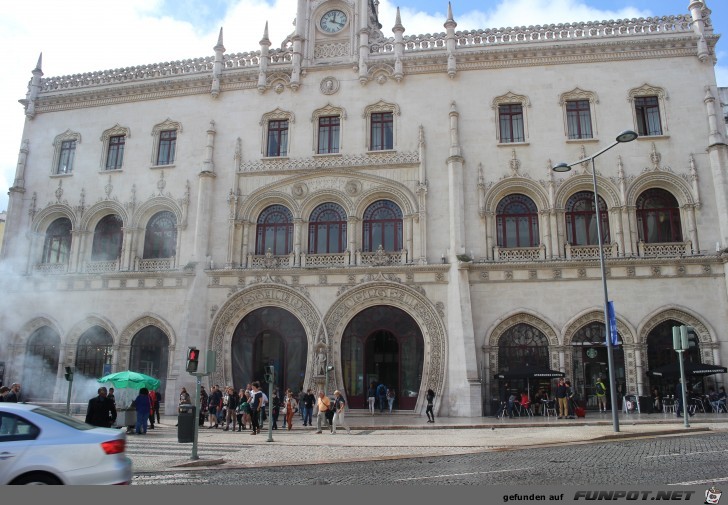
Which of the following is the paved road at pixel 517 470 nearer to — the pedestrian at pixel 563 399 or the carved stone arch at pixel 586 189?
the pedestrian at pixel 563 399

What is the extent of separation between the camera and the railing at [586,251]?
2770cm

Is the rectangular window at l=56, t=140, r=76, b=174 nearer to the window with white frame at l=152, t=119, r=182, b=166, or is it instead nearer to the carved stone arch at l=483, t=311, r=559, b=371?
the window with white frame at l=152, t=119, r=182, b=166

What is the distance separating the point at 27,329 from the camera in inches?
1260

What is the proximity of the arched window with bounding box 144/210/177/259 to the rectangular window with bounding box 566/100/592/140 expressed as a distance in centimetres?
2115

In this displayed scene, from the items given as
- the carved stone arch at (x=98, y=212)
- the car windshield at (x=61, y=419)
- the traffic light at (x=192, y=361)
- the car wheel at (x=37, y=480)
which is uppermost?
the carved stone arch at (x=98, y=212)

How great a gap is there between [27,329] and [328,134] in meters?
19.3

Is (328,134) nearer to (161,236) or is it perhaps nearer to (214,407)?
(161,236)

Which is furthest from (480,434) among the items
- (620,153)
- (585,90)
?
(585,90)

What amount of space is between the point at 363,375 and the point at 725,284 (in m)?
16.8

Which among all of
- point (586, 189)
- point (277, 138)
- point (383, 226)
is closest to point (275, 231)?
point (277, 138)

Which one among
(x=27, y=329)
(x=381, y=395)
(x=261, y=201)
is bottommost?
(x=381, y=395)

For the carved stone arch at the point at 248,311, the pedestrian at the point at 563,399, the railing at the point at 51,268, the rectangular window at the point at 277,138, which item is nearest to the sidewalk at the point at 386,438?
the pedestrian at the point at 563,399

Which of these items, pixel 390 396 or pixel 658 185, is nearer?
pixel 390 396

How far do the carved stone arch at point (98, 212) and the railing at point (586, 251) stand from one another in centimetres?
2347
